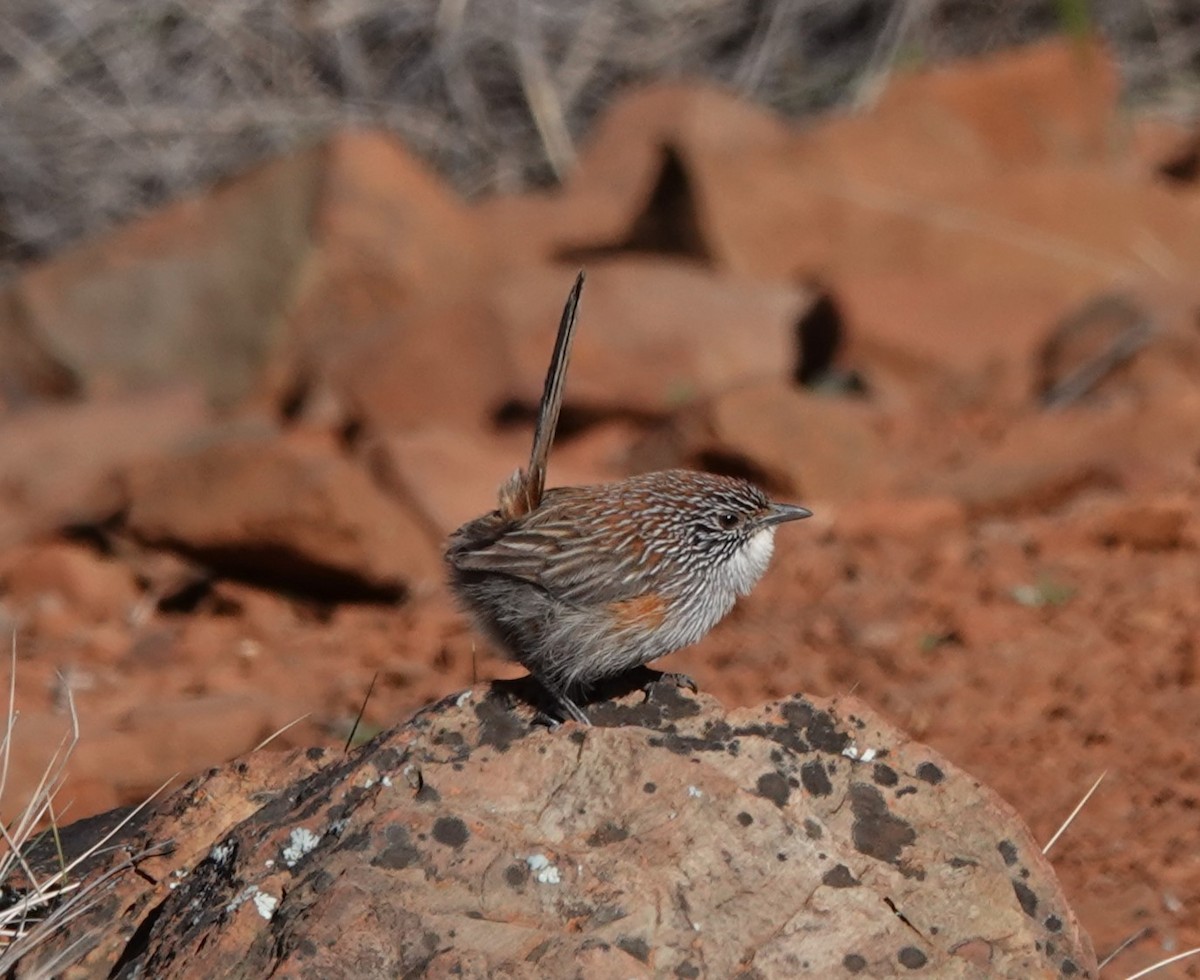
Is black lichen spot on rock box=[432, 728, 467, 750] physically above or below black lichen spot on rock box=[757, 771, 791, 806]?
above

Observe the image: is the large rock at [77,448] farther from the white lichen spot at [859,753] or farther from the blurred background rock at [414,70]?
the white lichen spot at [859,753]

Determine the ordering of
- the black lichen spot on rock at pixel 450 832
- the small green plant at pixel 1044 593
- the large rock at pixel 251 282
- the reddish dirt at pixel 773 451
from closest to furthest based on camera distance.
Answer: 1. the black lichen spot on rock at pixel 450 832
2. the reddish dirt at pixel 773 451
3. the small green plant at pixel 1044 593
4. the large rock at pixel 251 282

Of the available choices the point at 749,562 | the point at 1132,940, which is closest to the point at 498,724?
the point at 749,562

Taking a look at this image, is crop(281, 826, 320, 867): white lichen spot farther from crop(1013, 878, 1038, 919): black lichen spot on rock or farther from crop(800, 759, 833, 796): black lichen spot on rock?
crop(1013, 878, 1038, 919): black lichen spot on rock

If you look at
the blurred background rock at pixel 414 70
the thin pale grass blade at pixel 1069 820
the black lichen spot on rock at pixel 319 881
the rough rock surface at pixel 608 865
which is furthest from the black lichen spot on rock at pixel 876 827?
the blurred background rock at pixel 414 70

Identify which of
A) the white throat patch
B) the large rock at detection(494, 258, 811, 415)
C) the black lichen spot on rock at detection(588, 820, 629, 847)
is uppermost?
the black lichen spot on rock at detection(588, 820, 629, 847)

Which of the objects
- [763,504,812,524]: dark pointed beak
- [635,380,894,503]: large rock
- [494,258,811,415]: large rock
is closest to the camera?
[763,504,812,524]: dark pointed beak

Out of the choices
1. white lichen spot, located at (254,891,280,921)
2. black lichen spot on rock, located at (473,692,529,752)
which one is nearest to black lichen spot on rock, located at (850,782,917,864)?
black lichen spot on rock, located at (473,692,529,752)
